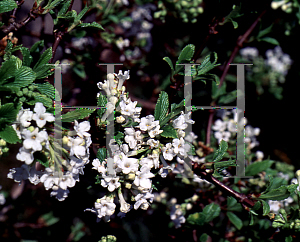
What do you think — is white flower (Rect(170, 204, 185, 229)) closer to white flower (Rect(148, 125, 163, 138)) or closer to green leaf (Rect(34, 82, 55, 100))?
white flower (Rect(148, 125, 163, 138))

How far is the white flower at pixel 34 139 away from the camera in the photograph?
106 centimetres

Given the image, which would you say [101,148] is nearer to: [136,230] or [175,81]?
[175,81]

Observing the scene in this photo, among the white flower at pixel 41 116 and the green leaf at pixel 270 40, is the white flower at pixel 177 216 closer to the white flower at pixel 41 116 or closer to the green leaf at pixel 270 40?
the white flower at pixel 41 116

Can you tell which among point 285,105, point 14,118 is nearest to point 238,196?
point 14,118

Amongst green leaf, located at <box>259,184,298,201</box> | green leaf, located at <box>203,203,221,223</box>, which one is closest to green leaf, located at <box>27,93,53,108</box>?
green leaf, located at <box>259,184,298,201</box>

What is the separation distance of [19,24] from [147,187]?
3.27 ft

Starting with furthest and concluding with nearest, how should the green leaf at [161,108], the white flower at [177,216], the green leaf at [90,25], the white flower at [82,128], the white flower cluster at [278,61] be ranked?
the white flower cluster at [278,61] < the white flower at [177,216] < the green leaf at [90,25] < the green leaf at [161,108] < the white flower at [82,128]

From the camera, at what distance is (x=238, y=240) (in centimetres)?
218

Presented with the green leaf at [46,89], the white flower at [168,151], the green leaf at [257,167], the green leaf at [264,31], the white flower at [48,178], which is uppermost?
the green leaf at [264,31]

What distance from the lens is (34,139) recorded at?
1.10m

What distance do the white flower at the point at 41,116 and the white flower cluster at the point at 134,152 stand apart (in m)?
0.25

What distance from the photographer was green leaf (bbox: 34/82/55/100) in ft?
4.29

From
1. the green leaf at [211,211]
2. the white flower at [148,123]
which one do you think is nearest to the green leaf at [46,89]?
the white flower at [148,123]

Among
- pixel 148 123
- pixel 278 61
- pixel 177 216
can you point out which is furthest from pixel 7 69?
pixel 278 61
